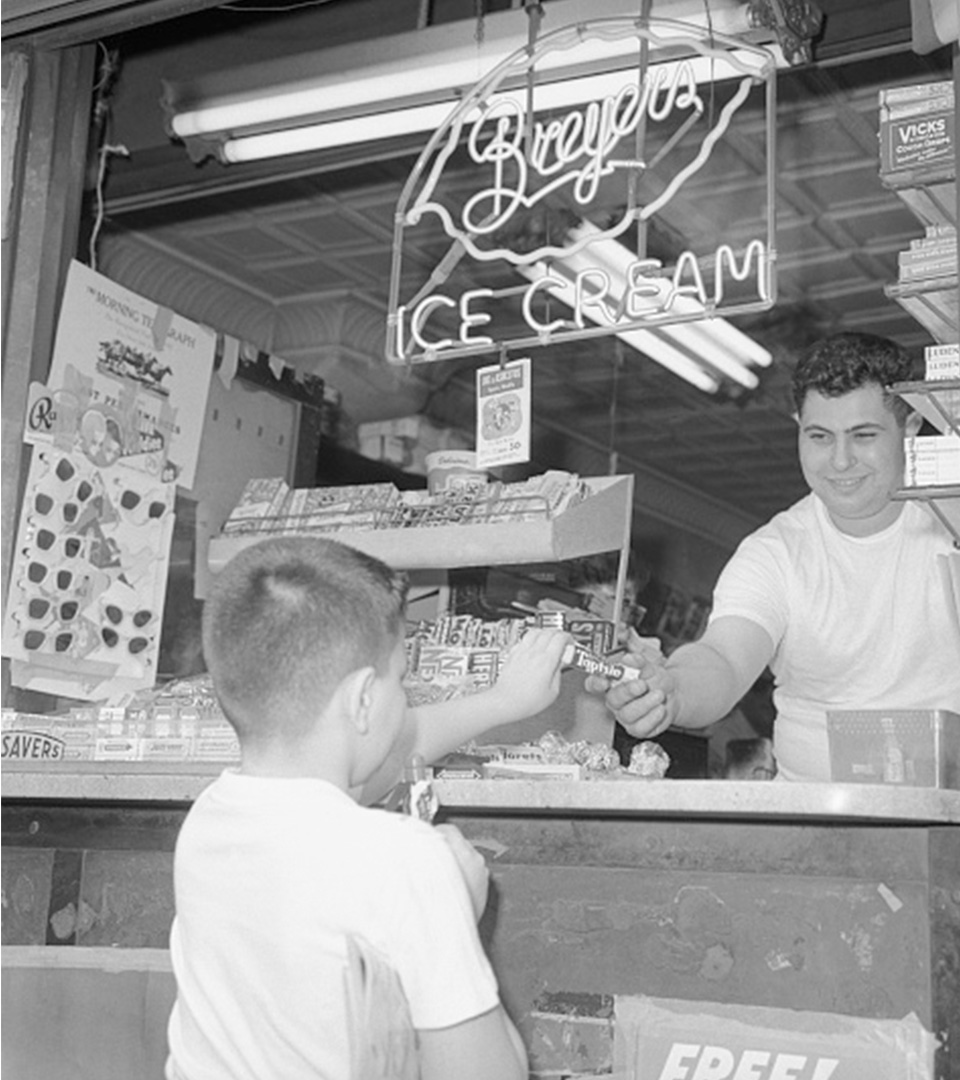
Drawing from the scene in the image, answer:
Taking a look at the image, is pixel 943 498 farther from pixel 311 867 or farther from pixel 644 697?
pixel 311 867

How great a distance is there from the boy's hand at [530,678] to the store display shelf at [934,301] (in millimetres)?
864

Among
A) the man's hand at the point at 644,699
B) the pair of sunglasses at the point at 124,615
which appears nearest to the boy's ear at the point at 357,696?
the man's hand at the point at 644,699

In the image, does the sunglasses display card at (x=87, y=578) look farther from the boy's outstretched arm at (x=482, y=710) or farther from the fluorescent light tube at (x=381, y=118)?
the boy's outstretched arm at (x=482, y=710)

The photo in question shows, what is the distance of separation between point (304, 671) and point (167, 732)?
1.44 meters

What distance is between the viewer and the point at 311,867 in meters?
1.77

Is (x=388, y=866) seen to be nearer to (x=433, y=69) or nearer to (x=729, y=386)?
(x=433, y=69)

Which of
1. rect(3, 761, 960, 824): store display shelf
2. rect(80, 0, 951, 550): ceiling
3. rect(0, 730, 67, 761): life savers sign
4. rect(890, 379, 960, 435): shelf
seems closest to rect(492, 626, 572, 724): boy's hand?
rect(3, 761, 960, 824): store display shelf

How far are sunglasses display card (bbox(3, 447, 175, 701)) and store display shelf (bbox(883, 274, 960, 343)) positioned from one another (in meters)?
2.42

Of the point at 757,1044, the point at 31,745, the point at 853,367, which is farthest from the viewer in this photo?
the point at 853,367

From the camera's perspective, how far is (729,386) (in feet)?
28.6

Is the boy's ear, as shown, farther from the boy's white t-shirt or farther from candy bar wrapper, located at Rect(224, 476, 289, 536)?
candy bar wrapper, located at Rect(224, 476, 289, 536)

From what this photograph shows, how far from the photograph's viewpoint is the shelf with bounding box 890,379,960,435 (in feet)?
8.44

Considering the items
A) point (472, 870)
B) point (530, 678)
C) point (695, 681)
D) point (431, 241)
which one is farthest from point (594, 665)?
point (431, 241)

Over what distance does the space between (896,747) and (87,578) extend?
268 centimetres
